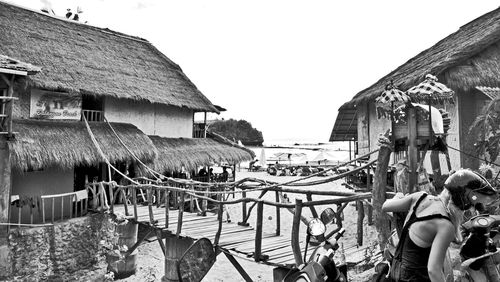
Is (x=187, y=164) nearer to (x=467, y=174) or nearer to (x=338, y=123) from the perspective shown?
(x=338, y=123)

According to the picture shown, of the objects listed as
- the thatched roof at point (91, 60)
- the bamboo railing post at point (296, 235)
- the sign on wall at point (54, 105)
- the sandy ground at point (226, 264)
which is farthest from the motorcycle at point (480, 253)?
the sign on wall at point (54, 105)

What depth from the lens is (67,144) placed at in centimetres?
1034

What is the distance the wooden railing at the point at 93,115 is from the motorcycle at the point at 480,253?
12374 millimetres

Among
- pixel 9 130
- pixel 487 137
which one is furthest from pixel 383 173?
pixel 9 130

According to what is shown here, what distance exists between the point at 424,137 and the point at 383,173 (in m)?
0.54

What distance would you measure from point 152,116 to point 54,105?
12.8 feet

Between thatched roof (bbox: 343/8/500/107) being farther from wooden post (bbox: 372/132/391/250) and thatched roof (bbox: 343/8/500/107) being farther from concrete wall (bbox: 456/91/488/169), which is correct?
wooden post (bbox: 372/132/391/250)

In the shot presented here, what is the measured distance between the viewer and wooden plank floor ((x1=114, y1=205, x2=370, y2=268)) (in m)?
5.34

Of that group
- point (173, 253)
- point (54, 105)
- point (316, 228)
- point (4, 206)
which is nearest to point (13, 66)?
point (54, 105)

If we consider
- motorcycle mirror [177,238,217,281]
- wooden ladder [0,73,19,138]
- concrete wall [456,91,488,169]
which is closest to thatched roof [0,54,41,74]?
wooden ladder [0,73,19,138]

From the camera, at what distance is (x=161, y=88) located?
14836mm

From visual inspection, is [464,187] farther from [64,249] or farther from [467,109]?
[64,249]

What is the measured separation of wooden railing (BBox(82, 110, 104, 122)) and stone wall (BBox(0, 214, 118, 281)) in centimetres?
375

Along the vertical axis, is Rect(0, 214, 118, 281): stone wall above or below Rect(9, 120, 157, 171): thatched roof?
below
